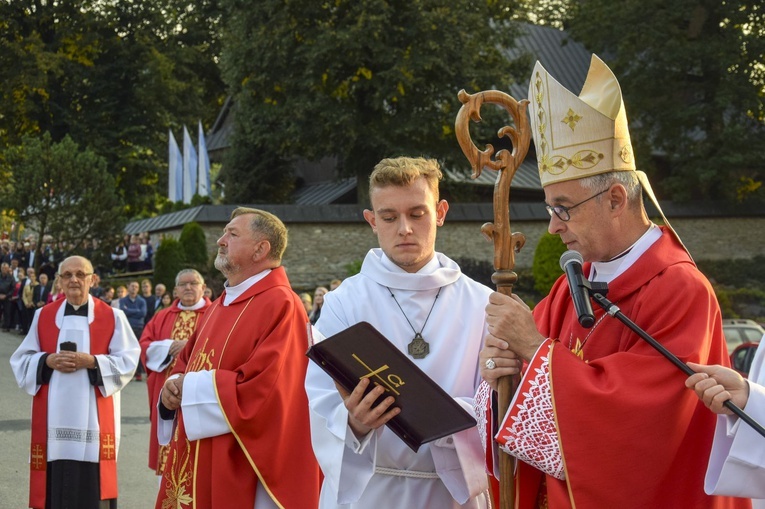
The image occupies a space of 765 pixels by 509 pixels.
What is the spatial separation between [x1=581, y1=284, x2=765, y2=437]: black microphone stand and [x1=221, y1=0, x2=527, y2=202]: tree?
84.8 feet

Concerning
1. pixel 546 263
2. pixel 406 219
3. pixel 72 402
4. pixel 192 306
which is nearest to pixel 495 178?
pixel 546 263

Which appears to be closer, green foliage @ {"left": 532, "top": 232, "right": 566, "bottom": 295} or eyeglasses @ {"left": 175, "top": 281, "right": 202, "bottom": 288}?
eyeglasses @ {"left": 175, "top": 281, "right": 202, "bottom": 288}

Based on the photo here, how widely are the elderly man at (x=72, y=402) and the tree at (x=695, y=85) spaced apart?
2680 centimetres

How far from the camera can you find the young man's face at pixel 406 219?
13.3 ft

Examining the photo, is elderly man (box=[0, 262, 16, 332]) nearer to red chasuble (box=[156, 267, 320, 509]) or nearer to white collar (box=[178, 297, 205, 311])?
white collar (box=[178, 297, 205, 311])

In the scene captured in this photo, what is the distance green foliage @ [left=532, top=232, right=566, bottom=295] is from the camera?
2617 cm

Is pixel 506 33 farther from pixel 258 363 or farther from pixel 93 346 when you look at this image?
pixel 258 363

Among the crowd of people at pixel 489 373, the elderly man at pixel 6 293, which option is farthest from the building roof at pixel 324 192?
the crowd of people at pixel 489 373

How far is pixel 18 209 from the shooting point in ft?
79.3

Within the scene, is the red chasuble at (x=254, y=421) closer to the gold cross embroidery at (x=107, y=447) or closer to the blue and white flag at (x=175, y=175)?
the gold cross embroidery at (x=107, y=447)

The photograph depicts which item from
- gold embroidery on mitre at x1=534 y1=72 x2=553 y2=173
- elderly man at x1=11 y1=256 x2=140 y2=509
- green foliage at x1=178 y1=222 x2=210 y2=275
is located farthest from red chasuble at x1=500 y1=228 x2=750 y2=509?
green foliage at x1=178 y1=222 x2=210 y2=275

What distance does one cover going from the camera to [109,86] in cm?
3931

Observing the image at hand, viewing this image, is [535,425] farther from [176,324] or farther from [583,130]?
[176,324]

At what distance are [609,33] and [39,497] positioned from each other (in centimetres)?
2940
